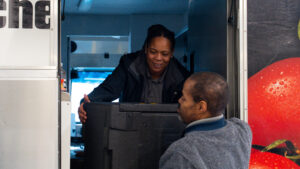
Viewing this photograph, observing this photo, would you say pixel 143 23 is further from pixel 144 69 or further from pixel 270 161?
pixel 270 161

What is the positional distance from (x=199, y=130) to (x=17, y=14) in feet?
3.77

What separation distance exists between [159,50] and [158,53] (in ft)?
0.07

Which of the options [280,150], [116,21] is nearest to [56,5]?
[280,150]

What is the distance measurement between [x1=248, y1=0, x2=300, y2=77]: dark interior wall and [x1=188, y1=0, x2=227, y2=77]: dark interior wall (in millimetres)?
289

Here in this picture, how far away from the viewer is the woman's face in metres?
2.67

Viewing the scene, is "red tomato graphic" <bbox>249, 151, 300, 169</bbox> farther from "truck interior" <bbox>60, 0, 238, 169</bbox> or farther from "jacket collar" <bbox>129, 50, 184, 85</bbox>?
"truck interior" <bbox>60, 0, 238, 169</bbox>

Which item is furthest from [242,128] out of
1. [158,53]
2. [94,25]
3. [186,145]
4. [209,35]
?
[94,25]

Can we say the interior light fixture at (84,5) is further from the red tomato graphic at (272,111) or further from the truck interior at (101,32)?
the red tomato graphic at (272,111)

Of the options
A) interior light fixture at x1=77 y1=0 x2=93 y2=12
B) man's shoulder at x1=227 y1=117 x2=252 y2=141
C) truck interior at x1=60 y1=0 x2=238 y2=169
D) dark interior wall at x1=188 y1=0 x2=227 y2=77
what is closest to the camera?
man's shoulder at x1=227 y1=117 x2=252 y2=141

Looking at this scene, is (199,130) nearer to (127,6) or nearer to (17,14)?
Answer: (17,14)

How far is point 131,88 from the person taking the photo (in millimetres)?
2740

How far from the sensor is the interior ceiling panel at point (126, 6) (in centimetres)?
573

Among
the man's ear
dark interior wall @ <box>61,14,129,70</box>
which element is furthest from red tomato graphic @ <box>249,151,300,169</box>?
dark interior wall @ <box>61,14,129,70</box>

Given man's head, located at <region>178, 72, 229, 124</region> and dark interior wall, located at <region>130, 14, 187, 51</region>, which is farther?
dark interior wall, located at <region>130, 14, 187, 51</region>
